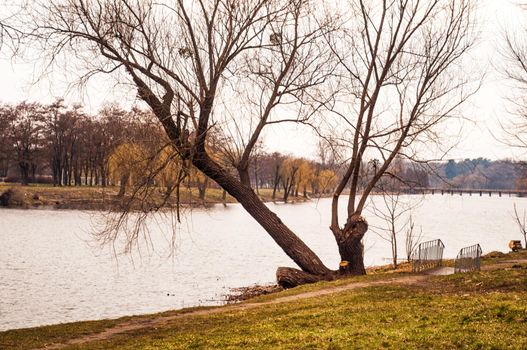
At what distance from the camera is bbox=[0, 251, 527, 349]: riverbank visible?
35.1ft

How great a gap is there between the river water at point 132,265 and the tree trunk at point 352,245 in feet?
5.82

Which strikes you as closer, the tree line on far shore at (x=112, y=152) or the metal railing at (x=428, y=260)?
the tree line on far shore at (x=112, y=152)

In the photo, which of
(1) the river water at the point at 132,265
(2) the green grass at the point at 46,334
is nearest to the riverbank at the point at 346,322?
(2) the green grass at the point at 46,334

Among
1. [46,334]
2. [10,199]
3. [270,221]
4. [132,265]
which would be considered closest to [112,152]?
[270,221]

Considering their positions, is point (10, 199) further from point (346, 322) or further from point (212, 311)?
point (346, 322)

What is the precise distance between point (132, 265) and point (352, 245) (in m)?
14.1

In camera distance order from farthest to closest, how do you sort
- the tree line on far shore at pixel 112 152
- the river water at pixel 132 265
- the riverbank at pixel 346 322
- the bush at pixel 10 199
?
the bush at pixel 10 199 < the river water at pixel 132 265 < the tree line on far shore at pixel 112 152 < the riverbank at pixel 346 322

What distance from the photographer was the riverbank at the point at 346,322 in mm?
10695

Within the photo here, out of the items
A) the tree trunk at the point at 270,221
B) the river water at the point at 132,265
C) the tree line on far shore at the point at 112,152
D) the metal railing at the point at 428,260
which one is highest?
the tree line on far shore at the point at 112,152

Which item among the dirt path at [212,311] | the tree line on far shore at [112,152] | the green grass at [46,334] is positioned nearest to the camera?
the green grass at [46,334]

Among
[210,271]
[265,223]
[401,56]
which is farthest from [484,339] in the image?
[210,271]

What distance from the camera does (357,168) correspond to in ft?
85.9

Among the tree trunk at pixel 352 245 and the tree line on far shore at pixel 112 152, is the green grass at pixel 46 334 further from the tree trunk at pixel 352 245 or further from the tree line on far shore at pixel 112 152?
the tree trunk at pixel 352 245

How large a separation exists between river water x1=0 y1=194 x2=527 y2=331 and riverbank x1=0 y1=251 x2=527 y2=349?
16.4 feet
